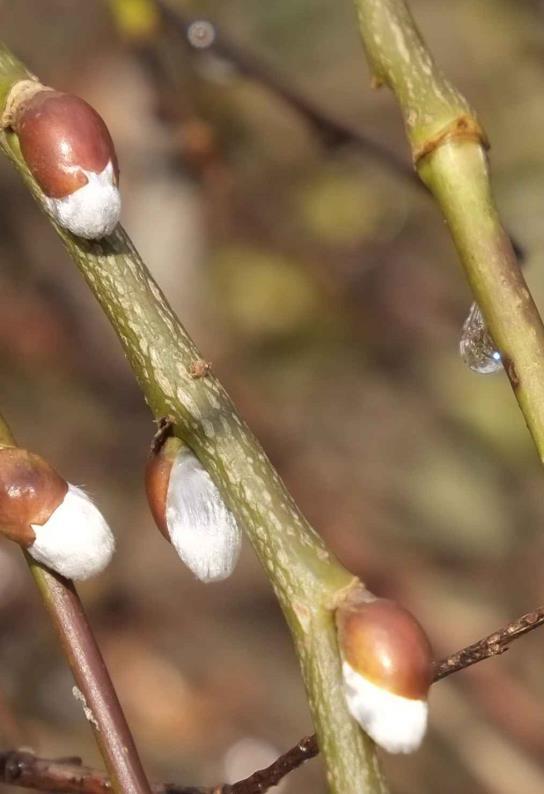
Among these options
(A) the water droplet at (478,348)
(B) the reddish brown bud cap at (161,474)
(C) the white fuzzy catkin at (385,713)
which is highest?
(A) the water droplet at (478,348)

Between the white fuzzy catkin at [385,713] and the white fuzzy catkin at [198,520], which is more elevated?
the white fuzzy catkin at [198,520]

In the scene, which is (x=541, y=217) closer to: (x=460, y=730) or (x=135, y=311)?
(x=460, y=730)

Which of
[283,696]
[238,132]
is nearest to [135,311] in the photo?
[283,696]

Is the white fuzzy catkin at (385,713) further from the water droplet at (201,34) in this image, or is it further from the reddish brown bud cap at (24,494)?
the water droplet at (201,34)

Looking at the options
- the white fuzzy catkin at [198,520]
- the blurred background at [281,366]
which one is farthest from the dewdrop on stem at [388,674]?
the blurred background at [281,366]

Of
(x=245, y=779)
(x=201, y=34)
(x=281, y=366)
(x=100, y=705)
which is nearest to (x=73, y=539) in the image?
(x=100, y=705)

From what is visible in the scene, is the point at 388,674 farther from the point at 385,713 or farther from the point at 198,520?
the point at 198,520

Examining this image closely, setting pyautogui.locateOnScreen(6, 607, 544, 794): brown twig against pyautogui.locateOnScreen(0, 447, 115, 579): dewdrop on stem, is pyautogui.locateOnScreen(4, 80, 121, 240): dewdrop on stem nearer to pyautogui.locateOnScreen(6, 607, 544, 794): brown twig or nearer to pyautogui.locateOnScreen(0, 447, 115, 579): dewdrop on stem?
pyautogui.locateOnScreen(0, 447, 115, 579): dewdrop on stem
